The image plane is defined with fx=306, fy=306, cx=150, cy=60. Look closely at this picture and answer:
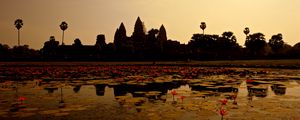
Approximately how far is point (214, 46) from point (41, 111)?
9816 centimetres

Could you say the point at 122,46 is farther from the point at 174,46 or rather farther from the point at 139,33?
the point at 139,33

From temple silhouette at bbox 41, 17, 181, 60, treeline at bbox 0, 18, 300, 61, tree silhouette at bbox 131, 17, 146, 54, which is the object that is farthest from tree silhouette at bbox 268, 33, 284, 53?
tree silhouette at bbox 131, 17, 146, 54

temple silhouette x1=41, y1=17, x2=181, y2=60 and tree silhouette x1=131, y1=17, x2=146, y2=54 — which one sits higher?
tree silhouette x1=131, y1=17, x2=146, y2=54

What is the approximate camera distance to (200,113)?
8.55 metres

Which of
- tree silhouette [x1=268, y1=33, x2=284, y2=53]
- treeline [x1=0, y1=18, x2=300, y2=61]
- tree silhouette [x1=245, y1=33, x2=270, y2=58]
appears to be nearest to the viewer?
treeline [x1=0, y1=18, x2=300, y2=61]

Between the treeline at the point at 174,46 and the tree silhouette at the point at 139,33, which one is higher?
the tree silhouette at the point at 139,33

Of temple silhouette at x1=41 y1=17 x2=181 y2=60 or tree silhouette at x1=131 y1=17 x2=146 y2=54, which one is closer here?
temple silhouette at x1=41 y1=17 x2=181 y2=60

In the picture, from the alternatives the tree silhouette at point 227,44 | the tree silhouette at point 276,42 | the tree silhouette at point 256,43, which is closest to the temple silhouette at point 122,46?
the tree silhouette at point 227,44

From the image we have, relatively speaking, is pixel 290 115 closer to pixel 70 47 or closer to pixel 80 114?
pixel 80 114

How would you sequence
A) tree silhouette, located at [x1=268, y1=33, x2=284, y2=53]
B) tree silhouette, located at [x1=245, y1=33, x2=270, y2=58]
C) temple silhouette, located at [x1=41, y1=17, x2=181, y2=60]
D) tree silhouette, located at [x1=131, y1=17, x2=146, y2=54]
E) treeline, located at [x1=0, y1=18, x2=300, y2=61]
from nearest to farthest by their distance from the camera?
temple silhouette, located at [x1=41, y1=17, x2=181, y2=60] < treeline, located at [x1=0, y1=18, x2=300, y2=61] < tree silhouette, located at [x1=245, y1=33, x2=270, y2=58] < tree silhouette, located at [x1=268, y1=33, x2=284, y2=53] < tree silhouette, located at [x1=131, y1=17, x2=146, y2=54]

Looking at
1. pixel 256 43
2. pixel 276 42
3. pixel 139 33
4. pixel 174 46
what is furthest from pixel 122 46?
pixel 276 42

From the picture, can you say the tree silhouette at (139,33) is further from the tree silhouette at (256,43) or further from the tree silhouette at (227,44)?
the tree silhouette at (256,43)

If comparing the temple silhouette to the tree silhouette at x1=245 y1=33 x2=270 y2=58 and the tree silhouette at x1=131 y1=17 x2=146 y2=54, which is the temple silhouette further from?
the tree silhouette at x1=245 y1=33 x2=270 y2=58

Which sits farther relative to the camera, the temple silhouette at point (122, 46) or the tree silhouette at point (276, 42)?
the tree silhouette at point (276, 42)
